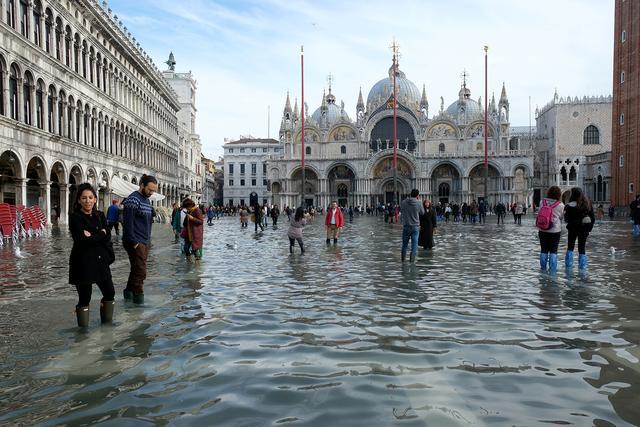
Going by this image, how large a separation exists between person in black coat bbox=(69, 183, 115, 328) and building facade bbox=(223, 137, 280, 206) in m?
97.5

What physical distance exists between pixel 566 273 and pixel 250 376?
25.8 feet

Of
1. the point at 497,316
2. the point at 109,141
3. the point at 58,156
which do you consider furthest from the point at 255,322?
the point at 109,141

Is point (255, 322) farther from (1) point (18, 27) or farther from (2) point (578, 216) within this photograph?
(1) point (18, 27)

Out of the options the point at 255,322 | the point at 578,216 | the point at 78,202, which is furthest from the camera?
the point at 578,216

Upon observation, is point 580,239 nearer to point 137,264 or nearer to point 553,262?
point 553,262

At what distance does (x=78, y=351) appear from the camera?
520 centimetres

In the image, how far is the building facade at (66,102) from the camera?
23.9 meters

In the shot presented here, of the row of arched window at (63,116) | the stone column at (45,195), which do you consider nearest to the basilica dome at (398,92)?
the row of arched window at (63,116)

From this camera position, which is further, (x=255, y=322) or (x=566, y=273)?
(x=566, y=273)

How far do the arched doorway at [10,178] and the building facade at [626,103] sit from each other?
4307 cm

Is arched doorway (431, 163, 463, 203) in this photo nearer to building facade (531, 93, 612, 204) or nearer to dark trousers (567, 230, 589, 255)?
building facade (531, 93, 612, 204)

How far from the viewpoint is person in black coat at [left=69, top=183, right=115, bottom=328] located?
5930mm

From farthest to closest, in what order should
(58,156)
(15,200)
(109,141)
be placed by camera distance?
(109,141) < (58,156) < (15,200)

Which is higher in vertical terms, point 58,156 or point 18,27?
point 18,27
